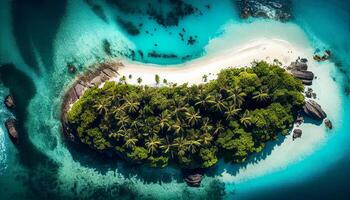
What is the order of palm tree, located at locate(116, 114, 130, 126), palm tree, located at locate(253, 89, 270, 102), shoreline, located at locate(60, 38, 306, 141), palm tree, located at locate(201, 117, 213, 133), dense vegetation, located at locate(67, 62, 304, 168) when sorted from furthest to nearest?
shoreline, located at locate(60, 38, 306, 141) → palm tree, located at locate(253, 89, 270, 102) → palm tree, located at locate(201, 117, 213, 133) → dense vegetation, located at locate(67, 62, 304, 168) → palm tree, located at locate(116, 114, 130, 126)

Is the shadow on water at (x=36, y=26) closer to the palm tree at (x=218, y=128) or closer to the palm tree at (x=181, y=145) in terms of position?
the palm tree at (x=181, y=145)

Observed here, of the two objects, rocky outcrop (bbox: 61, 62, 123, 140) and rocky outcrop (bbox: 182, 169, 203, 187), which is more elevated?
rocky outcrop (bbox: 61, 62, 123, 140)

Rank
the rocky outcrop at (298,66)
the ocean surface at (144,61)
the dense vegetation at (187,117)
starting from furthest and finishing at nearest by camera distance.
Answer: the rocky outcrop at (298,66), the ocean surface at (144,61), the dense vegetation at (187,117)

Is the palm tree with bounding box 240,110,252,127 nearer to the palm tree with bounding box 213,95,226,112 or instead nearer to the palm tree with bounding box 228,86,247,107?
the palm tree with bounding box 228,86,247,107

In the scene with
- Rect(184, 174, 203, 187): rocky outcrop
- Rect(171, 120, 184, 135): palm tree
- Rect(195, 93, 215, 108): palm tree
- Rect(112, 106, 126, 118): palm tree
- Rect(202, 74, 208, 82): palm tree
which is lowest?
Rect(184, 174, 203, 187): rocky outcrop

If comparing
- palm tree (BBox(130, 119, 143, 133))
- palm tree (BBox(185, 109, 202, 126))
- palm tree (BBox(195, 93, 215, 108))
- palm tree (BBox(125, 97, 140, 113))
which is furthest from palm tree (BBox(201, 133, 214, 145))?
palm tree (BBox(125, 97, 140, 113))

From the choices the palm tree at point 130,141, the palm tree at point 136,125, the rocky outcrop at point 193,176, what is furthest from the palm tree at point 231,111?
the palm tree at point 130,141

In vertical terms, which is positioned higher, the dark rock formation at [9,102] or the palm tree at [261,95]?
the palm tree at [261,95]

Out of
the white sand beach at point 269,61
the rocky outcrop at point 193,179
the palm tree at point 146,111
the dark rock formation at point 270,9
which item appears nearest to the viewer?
the palm tree at point 146,111
